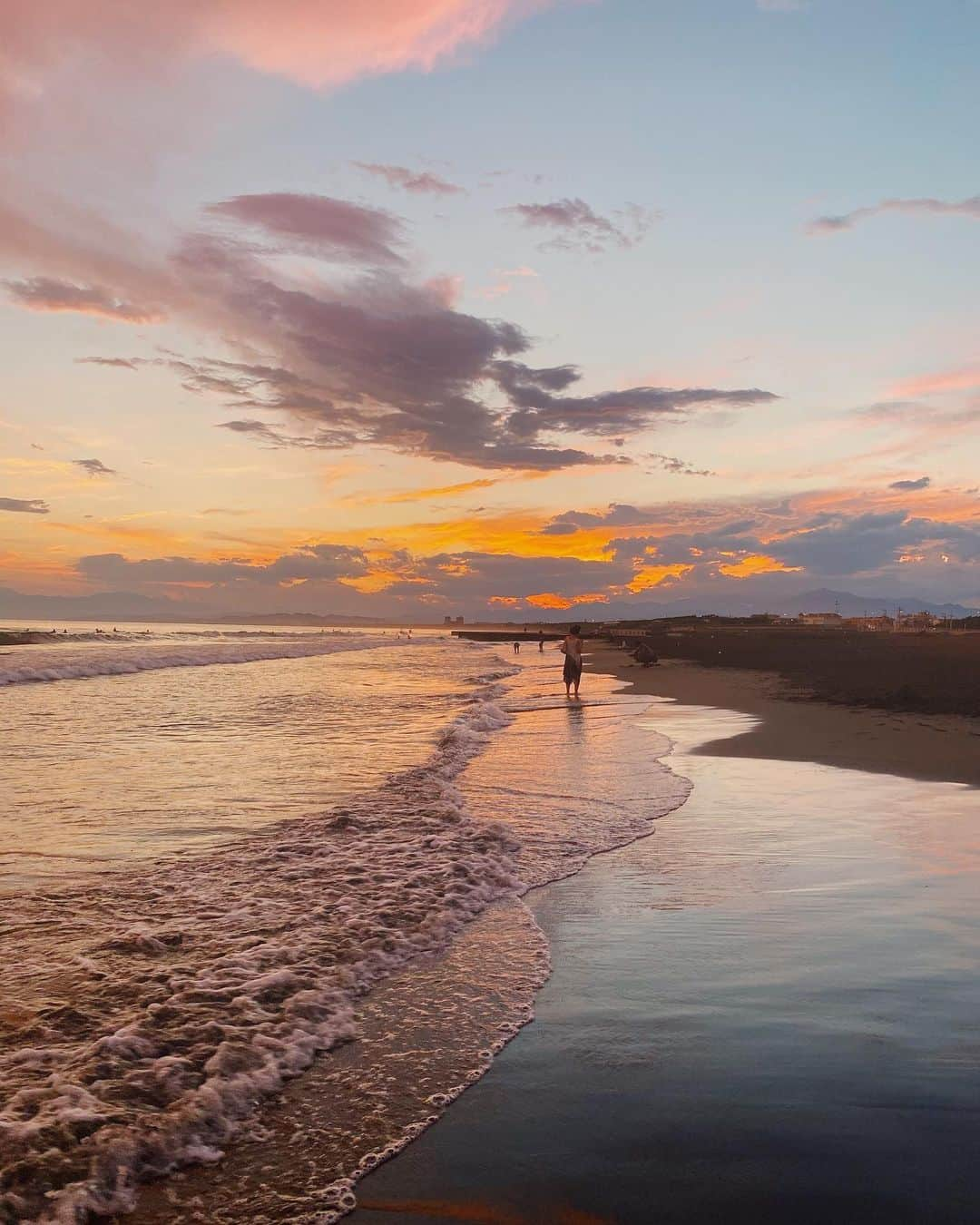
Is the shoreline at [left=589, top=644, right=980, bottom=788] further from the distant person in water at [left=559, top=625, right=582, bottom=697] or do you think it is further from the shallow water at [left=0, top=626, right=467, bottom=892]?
the shallow water at [left=0, top=626, right=467, bottom=892]

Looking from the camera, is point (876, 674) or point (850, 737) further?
point (876, 674)

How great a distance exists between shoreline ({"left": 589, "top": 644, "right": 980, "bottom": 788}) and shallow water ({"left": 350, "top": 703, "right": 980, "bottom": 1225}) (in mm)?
6325

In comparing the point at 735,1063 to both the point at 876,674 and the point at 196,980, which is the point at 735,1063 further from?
the point at 876,674

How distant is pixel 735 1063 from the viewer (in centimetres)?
491

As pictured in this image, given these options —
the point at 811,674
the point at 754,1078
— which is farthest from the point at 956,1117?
the point at 811,674

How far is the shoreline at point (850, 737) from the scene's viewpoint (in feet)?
49.5

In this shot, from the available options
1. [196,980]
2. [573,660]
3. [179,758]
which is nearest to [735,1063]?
[196,980]

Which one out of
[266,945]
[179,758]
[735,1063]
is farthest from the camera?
[179,758]

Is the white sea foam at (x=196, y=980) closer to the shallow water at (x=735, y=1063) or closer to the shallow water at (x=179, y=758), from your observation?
the shallow water at (x=735, y=1063)

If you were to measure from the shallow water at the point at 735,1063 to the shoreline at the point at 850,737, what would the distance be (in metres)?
6.33

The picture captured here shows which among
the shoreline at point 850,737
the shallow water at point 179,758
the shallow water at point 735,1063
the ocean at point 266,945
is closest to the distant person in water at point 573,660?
the shoreline at point 850,737

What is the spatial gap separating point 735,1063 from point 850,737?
49.6 ft

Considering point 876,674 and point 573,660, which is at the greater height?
point 573,660

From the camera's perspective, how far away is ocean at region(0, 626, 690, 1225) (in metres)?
4.33
